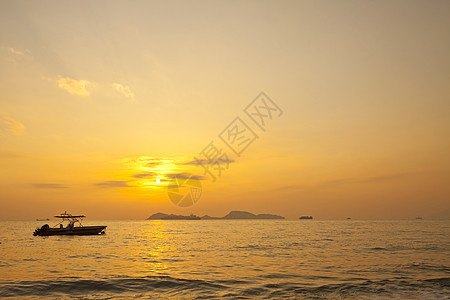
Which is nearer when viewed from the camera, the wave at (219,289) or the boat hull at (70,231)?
the wave at (219,289)

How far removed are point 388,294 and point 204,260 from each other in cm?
2196

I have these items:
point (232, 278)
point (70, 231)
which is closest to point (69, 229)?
point (70, 231)

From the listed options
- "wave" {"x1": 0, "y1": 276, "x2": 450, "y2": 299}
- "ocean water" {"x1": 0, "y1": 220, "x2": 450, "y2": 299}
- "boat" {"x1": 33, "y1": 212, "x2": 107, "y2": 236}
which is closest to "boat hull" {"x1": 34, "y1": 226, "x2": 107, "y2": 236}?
"boat" {"x1": 33, "y1": 212, "x2": 107, "y2": 236}

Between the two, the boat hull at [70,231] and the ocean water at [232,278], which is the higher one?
the boat hull at [70,231]

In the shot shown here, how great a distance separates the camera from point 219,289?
2212 centimetres

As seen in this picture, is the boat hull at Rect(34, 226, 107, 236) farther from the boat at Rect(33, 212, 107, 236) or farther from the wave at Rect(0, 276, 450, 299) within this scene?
the wave at Rect(0, 276, 450, 299)

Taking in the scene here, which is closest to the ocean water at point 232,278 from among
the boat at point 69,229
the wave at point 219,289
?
the wave at point 219,289

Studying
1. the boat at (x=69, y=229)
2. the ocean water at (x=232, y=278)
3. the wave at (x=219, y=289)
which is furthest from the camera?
the boat at (x=69, y=229)

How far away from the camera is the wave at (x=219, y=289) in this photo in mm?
20344

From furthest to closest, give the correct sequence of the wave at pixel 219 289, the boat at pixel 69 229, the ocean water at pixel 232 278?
the boat at pixel 69 229 → the ocean water at pixel 232 278 → the wave at pixel 219 289

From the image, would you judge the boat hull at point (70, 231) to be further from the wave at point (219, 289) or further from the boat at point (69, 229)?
the wave at point (219, 289)

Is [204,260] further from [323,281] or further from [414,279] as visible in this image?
[414,279]

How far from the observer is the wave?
20.3 metres

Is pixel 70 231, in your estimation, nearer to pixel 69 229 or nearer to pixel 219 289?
pixel 69 229
